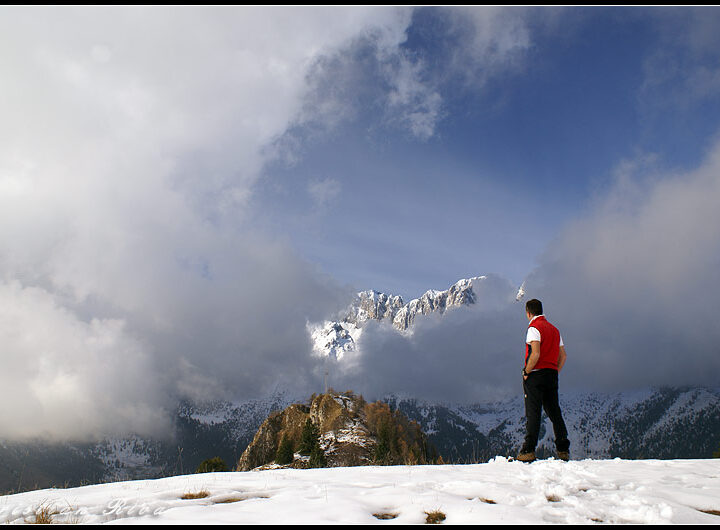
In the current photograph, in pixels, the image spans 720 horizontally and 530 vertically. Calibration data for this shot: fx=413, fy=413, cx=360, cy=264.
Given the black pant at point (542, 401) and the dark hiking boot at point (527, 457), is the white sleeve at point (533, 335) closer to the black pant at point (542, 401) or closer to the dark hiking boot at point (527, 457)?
the black pant at point (542, 401)

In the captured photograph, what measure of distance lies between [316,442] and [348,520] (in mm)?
58178

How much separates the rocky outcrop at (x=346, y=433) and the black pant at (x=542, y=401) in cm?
3218

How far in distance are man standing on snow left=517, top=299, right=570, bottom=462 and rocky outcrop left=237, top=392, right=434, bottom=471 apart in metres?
32.2

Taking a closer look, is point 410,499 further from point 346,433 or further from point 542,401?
point 346,433

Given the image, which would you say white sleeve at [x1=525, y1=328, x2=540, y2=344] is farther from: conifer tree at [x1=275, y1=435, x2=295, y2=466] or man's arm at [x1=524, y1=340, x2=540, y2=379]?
conifer tree at [x1=275, y1=435, x2=295, y2=466]

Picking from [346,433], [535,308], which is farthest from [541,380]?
[346,433]

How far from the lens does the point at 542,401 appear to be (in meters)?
10.5

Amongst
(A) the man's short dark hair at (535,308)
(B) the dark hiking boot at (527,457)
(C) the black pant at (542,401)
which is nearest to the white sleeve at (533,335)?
(A) the man's short dark hair at (535,308)

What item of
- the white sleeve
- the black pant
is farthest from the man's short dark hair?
the black pant

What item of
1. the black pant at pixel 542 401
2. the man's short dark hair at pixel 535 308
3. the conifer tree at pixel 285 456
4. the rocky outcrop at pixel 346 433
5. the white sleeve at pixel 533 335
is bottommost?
the conifer tree at pixel 285 456

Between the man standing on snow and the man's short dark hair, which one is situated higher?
the man's short dark hair

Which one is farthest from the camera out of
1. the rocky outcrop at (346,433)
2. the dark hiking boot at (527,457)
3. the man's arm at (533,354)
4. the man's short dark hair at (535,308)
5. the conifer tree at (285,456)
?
the conifer tree at (285,456)

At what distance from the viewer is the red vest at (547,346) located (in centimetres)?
1027

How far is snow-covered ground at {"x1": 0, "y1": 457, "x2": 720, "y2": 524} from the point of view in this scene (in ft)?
17.3
